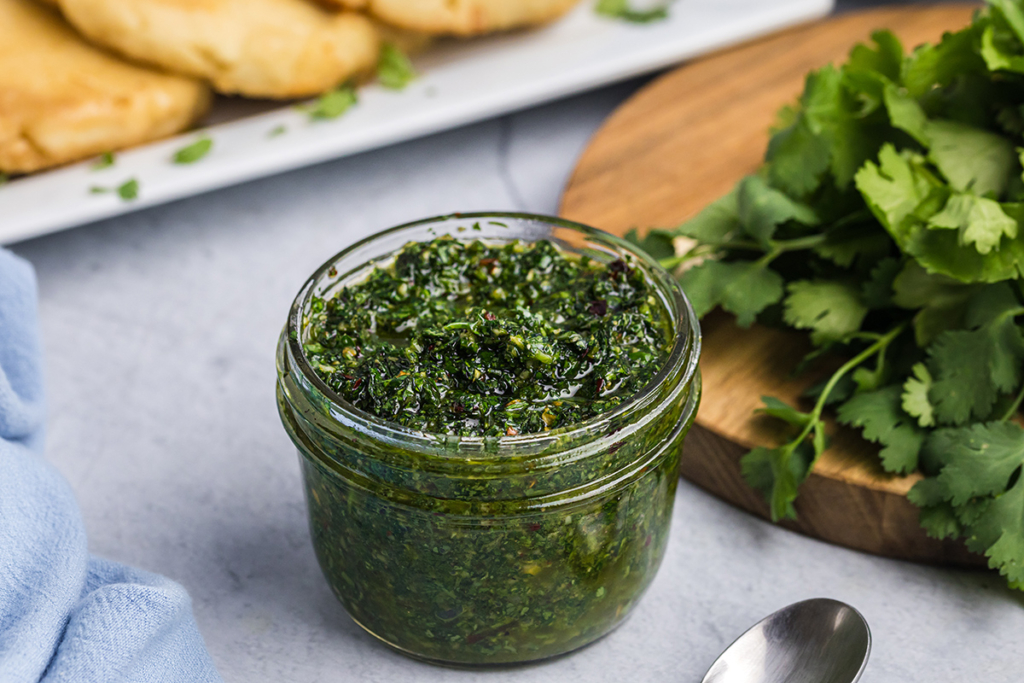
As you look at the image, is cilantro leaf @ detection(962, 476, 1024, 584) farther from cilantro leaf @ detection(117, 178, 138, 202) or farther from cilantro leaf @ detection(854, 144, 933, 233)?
cilantro leaf @ detection(117, 178, 138, 202)

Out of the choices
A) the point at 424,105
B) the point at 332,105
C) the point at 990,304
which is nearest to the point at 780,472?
the point at 990,304

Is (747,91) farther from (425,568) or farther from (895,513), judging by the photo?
(425,568)

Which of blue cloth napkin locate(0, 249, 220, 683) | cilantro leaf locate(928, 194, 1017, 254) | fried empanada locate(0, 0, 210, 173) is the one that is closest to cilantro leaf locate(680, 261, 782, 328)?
cilantro leaf locate(928, 194, 1017, 254)

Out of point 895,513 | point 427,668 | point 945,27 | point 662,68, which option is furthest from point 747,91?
point 427,668

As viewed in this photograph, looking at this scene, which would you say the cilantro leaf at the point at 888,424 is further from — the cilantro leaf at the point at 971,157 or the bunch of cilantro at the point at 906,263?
the cilantro leaf at the point at 971,157

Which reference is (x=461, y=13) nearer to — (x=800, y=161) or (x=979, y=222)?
(x=800, y=161)
